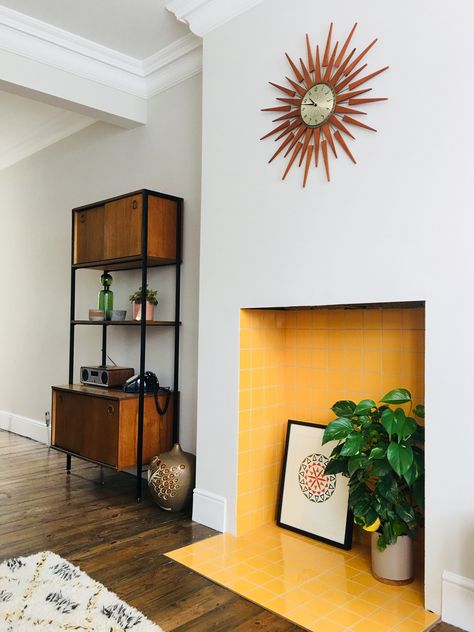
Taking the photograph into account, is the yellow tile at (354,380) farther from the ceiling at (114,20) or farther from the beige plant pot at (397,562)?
the ceiling at (114,20)

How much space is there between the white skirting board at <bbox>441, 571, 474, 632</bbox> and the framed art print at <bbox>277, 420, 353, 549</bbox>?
65cm

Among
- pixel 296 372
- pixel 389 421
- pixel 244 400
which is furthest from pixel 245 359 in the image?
pixel 389 421

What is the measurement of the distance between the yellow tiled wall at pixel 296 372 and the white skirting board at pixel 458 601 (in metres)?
0.84

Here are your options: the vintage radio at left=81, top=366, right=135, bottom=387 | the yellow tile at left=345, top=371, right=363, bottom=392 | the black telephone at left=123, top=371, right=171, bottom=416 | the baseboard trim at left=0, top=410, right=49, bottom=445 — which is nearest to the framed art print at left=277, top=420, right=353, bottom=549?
the yellow tile at left=345, top=371, right=363, bottom=392

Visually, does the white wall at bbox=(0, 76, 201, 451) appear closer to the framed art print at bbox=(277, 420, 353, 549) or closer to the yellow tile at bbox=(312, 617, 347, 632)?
the framed art print at bbox=(277, 420, 353, 549)

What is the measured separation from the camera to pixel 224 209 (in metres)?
2.83

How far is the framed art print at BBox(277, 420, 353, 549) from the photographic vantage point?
2582 millimetres

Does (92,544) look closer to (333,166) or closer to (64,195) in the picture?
(333,166)

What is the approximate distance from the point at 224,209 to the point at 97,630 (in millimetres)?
1956

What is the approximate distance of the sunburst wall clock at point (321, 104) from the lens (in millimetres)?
2271

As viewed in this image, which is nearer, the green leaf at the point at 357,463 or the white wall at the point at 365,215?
the white wall at the point at 365,215

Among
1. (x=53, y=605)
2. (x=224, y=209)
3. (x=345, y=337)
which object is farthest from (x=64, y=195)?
(x=53, y=605)

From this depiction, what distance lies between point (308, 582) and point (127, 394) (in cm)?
158

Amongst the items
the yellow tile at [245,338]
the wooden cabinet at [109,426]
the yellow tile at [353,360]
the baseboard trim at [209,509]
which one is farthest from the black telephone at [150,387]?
the yellow tile at [353,360]
